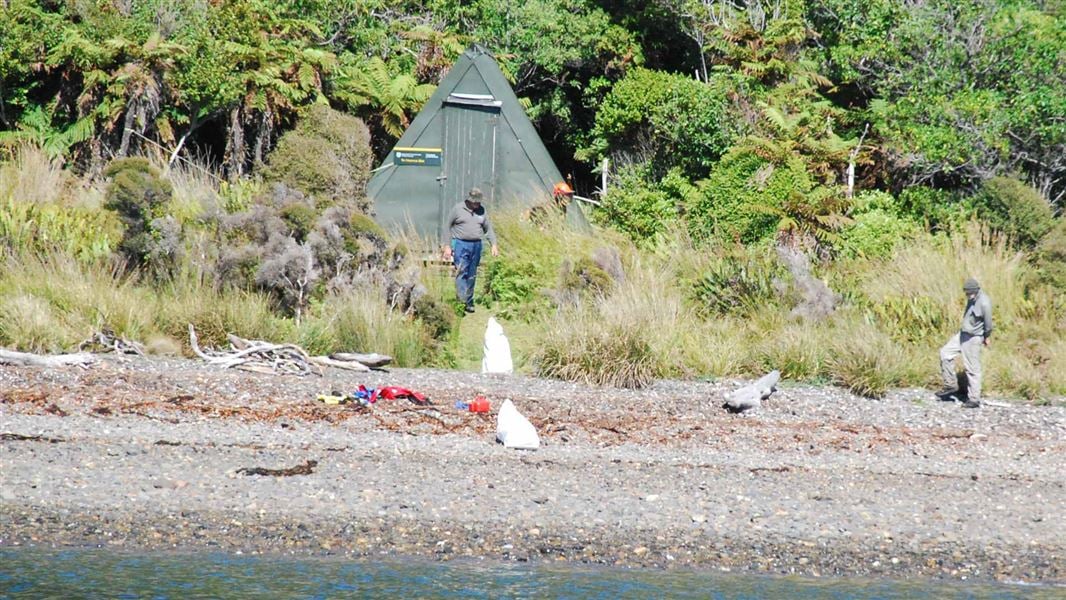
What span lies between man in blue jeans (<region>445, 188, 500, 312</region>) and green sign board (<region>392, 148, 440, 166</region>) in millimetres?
2978

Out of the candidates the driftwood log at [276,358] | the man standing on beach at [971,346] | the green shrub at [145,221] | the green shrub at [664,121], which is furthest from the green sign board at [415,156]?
the man standing on beach at [971,346]

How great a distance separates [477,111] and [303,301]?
225 inches

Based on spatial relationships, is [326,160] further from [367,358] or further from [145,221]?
[367,358]

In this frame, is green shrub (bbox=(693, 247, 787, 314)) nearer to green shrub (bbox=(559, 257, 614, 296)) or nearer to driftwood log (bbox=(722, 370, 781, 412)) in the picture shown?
green shrub (bbox=(559, 257, 614, 296))

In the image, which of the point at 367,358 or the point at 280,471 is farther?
the point at 367,358

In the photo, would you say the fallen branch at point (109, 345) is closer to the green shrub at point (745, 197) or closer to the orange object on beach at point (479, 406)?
the orange object on beach at point (479, 406)

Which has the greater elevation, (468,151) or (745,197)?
(468,151)

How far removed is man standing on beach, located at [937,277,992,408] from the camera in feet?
45.0

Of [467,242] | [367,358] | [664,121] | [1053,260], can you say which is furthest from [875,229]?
[367,358]

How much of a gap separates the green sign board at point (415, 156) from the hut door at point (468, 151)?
0.15 meters

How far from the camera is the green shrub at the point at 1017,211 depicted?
17297mm

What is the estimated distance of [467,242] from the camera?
17.0m

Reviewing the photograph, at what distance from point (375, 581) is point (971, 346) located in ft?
24.1

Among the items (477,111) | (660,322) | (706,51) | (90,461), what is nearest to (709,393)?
(660,322)
